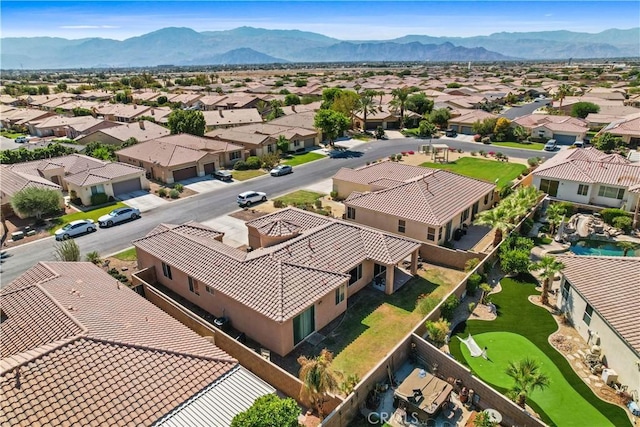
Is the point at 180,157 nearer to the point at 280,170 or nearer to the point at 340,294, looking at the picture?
the point at 280,170

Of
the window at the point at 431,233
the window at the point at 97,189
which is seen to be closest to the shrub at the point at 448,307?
the window at the point at 431,233

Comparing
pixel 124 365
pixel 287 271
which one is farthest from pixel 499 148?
pixel 124 365

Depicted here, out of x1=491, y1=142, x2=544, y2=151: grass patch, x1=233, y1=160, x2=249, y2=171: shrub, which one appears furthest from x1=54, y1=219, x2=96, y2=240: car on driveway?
x1=491, y1=142, x2=544, y2=151: grass patch

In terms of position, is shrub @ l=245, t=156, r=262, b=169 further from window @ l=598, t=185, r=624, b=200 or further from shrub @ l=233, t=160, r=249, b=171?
window @ l=598, t=185, r=624, b=200

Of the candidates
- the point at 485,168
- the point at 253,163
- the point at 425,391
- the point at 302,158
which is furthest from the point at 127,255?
the point at 485,168

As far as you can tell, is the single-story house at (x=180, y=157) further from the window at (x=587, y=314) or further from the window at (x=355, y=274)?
the window at (x=587, y=314)
